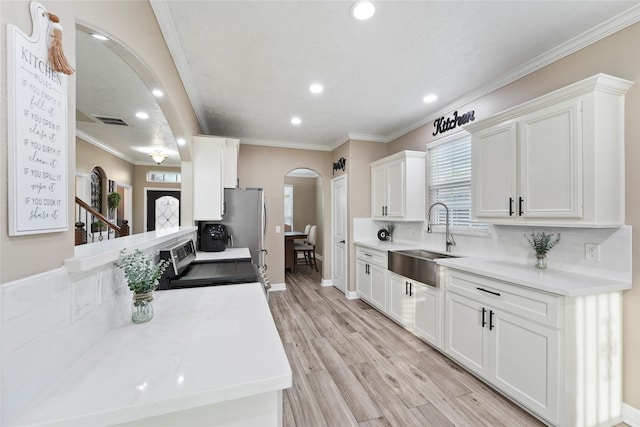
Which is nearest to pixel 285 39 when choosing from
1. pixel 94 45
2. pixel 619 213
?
pixel 94 45

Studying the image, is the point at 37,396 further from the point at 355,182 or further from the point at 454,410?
the point at 355,182

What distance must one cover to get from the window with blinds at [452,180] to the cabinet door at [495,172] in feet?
1.55

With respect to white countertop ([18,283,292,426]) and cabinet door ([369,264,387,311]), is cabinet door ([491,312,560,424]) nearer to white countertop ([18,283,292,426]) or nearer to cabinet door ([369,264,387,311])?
cabinet door ([369,264,387,311])

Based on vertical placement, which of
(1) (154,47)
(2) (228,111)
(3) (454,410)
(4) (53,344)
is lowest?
(3) (454,410)

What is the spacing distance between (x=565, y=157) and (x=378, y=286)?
248 cm

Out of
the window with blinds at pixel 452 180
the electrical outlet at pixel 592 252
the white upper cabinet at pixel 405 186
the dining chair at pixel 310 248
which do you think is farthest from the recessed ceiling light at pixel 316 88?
the dining chair at pixel 310 248

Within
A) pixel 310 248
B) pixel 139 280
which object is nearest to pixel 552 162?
pixel 139 280

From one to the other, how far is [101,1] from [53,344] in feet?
4.00

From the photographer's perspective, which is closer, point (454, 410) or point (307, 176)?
point (454, 410)

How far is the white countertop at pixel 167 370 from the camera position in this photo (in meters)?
0.63

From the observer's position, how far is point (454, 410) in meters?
1.85

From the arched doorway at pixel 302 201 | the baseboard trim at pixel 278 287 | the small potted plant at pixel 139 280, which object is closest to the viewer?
the small potted plant at pixel 139 280

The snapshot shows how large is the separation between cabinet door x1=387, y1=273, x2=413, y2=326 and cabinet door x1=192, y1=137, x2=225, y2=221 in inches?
88.0

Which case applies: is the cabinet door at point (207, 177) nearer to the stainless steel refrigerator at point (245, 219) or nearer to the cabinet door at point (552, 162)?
the stainless steel refrigerator at point (245, 219)
